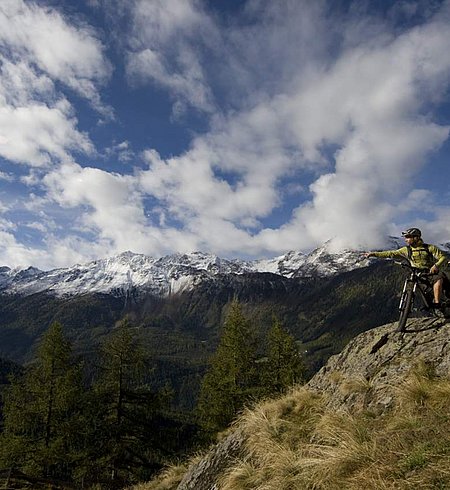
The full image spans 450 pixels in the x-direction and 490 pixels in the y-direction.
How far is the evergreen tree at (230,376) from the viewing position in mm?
29913

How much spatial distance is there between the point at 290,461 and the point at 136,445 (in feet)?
70.2

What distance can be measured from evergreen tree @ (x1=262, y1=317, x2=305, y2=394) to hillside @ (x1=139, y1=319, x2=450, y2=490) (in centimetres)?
2081

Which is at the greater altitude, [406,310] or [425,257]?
[425,257]

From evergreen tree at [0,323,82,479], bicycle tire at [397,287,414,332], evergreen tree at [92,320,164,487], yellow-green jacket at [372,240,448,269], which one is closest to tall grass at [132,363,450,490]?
bicycle tire at [397,287,414,332]

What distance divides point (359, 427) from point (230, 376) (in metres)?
25.7

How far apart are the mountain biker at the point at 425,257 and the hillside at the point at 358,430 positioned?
1.14 metres

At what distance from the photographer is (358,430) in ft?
20.1

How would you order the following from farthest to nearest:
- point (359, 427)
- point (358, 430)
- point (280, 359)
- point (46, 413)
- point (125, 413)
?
point (280, 359) < point (46, 413) < point (125, 413) < point (359, 427) < point (358, 430)

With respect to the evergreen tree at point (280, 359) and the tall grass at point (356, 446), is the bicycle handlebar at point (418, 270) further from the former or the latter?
the evergreen tree at point (280, 359)

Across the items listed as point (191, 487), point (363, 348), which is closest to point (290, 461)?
point (191, 487)

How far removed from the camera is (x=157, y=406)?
25.8m

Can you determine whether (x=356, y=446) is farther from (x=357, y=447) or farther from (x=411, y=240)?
(x=411, y=240)

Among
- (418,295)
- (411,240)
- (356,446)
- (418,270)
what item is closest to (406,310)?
(418,295)

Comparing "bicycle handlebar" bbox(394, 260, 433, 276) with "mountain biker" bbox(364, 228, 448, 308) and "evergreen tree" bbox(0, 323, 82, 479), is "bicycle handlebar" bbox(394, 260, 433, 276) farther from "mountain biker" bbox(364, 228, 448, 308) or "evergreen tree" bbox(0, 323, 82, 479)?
"evergreen tree" bbox(0, 323, 82, 479)
